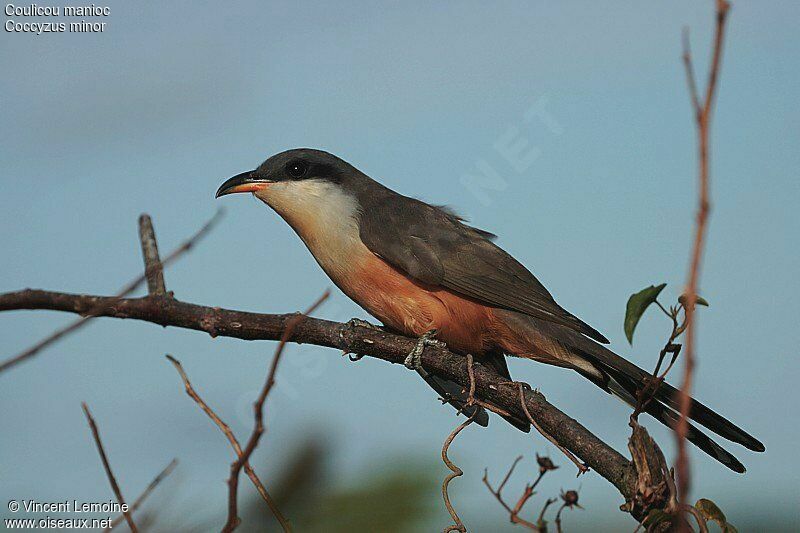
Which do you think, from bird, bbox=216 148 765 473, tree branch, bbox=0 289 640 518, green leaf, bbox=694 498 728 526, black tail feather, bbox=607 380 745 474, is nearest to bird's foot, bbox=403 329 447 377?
bird, bbox=216 148 765 473

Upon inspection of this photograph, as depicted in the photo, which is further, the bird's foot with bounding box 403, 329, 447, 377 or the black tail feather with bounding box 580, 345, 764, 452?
the bird's foot with bounding box 403, 329, 447, 377

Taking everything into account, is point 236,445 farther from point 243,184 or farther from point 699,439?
point 243,184

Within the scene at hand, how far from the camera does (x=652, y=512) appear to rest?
221 centimetres

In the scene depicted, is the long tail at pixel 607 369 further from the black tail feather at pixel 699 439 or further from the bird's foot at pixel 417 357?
the bird's foot at pixel 417 357

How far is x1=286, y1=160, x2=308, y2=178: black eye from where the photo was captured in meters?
4.98

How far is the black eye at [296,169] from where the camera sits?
4.98 metres

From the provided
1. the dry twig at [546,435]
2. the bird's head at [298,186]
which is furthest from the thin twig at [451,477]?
the bird's head at [298,186]

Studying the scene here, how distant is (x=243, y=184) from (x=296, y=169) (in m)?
0.34

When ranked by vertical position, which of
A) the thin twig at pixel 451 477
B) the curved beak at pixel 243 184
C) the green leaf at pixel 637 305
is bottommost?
the thin twig at pixel 451 477

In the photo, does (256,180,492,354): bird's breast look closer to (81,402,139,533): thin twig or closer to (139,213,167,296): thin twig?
(139,213,167,296): thin twig

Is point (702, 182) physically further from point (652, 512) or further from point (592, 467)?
point (592, 467)

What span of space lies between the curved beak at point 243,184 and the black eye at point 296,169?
14 cm

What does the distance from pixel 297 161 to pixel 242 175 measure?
34 centimetres

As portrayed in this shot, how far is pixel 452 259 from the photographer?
15.1 ft
